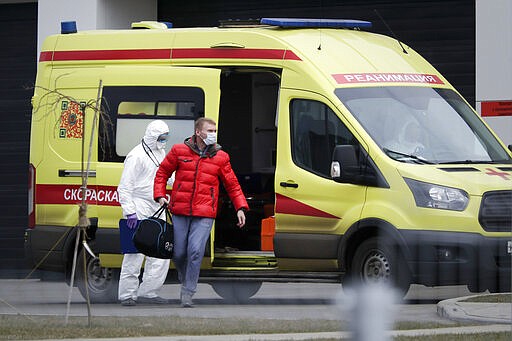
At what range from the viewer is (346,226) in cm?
1100

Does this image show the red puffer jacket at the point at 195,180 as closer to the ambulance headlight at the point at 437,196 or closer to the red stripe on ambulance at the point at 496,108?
the ambulance headlight at the point at 437,196

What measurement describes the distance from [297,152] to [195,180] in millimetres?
1075

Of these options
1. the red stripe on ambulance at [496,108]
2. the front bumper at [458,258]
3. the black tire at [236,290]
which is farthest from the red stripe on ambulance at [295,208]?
the red stripe on ambulance at [496,108]

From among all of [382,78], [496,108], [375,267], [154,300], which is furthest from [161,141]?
[496,108]

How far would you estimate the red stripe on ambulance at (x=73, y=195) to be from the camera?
1203cm

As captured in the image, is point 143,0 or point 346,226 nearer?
point 346,226

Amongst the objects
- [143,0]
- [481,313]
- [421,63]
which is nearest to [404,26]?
[143,0]

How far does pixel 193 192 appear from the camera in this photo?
10867 millimetres

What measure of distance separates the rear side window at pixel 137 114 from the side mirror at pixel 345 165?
5.54 feet

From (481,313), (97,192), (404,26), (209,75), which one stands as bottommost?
(481,313)

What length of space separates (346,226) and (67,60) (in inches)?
139

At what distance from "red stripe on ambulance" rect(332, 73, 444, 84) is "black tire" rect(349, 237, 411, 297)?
1.48 meters

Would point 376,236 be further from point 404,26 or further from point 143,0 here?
point 143,0

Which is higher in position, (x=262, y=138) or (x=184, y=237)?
(x=262, y=138)
